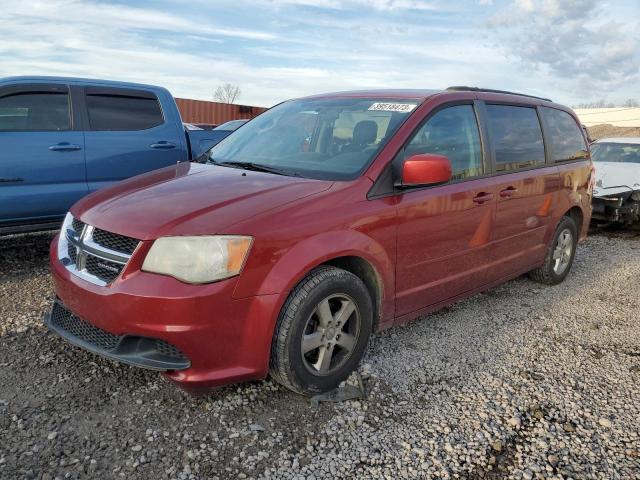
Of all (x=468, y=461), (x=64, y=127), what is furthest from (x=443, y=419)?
(x=64, y=127)

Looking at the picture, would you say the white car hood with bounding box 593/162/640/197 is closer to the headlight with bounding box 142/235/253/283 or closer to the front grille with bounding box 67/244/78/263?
the headlight with bounding box 142/235/253/283

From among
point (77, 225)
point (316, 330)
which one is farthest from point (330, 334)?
point (77, 225)

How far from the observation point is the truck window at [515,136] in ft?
13.5

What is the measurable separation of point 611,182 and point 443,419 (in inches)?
282

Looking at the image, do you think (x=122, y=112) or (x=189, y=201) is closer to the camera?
(x=189, y=201)

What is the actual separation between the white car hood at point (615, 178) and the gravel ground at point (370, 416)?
4874 mm

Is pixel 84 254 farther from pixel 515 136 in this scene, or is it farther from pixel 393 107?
pixel 515 136

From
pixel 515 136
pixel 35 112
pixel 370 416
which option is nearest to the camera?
pixel 370 416

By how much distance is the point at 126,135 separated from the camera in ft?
18.1

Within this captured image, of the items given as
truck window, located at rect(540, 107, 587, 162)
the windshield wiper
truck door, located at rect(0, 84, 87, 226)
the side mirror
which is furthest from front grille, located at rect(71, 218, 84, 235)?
truck window, located at rect(540, 107, 587, 162)

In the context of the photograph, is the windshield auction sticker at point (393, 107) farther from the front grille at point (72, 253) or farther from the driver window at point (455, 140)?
the front grille at point (72, 253)

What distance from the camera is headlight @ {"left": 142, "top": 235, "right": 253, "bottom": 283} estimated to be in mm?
2484

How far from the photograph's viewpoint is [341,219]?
2881mm

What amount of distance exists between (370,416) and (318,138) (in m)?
1.89
